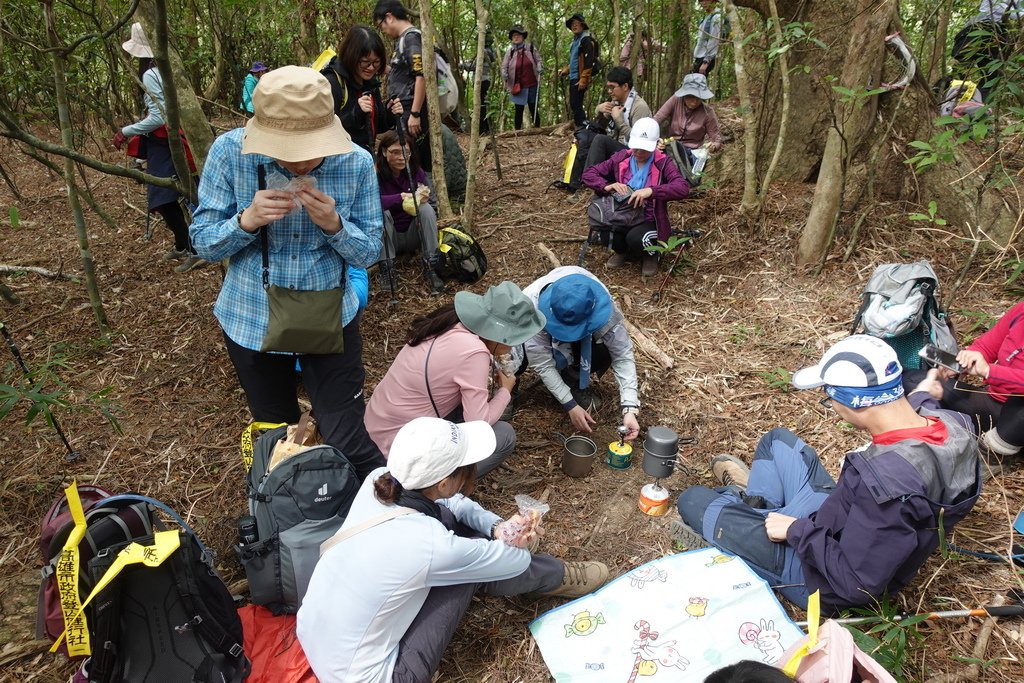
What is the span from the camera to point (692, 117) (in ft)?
20.7

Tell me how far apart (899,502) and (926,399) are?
1.15m

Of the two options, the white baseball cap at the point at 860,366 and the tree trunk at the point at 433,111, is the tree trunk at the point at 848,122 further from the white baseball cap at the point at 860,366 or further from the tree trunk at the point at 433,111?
the tree trunk at the point at 433,111

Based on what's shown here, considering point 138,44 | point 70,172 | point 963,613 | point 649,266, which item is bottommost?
point 963,613

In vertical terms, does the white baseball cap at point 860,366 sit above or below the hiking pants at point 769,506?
above

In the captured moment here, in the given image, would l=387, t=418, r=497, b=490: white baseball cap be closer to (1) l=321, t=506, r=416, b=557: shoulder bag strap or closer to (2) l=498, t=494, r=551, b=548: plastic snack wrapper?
(1) l=321, t=506, r=416, b=557: shoulder bag strap

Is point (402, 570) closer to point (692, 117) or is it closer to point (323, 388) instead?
point (323, 388)

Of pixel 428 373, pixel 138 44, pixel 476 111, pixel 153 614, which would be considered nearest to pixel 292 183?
pixel 428 373

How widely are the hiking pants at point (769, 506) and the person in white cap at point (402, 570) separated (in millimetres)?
999

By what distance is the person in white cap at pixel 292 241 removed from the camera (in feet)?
7.09

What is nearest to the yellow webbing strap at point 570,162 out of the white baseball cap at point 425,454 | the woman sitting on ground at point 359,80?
the woman sitting on ground at point 359,80

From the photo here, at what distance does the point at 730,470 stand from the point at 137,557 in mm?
2825

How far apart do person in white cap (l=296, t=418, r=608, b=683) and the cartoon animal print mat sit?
0.45 metres

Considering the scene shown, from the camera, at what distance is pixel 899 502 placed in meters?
2.07

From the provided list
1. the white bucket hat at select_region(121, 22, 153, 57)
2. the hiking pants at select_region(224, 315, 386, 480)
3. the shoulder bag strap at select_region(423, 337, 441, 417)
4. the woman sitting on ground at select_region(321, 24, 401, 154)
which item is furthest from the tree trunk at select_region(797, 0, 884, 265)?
the white bucket hat at select_region(121, 22, 153, 57)
